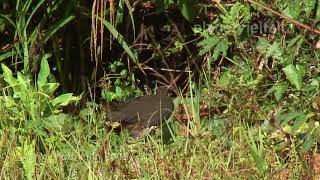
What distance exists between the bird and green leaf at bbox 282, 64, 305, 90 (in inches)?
24.6

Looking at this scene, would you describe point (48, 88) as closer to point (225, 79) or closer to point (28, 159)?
point (28, 159)

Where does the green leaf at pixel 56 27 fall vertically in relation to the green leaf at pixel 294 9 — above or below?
below

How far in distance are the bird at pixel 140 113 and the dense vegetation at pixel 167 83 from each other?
0.18 feet

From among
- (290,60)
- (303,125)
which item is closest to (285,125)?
(303,125)

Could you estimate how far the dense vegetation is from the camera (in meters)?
3.49

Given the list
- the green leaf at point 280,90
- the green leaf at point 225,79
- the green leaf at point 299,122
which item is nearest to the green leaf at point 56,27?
the green leaf at point 225,79

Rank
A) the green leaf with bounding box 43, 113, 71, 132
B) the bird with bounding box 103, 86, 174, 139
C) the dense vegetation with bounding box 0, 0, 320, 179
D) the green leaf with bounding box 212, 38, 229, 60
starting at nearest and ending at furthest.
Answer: the dense vegetation with bounding box 0, 0, 320, 179
the green leaf with bounding box 43, 113, 71, 132
the bird with bounding box 103, 86, 174, 139
the green leaf with bounding box 212, 38, 229, 60

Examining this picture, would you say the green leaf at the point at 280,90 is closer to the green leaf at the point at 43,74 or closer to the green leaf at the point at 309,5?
the green leaf at the point at 309,5

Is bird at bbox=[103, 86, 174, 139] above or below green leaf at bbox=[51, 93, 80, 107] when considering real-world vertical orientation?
below

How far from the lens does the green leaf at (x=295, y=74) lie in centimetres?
394

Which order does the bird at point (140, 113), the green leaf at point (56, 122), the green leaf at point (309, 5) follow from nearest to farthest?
the green leaf at point (309, 5) → the green leaf at point (56, 122) → the bird at point (140, 113)

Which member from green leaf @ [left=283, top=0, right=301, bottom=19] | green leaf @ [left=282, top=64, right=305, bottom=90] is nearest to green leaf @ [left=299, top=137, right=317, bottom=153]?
green leaf @ [left=282, top=64, right=305, bottom=90]

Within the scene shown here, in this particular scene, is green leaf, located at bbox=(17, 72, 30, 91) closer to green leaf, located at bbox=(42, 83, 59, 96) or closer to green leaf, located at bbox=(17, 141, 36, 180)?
green leaf, located at bbox=(42, 83, 59, 96)

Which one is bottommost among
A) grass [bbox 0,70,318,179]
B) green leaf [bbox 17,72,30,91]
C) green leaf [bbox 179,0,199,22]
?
grass [bbox 0,70,318,179]
